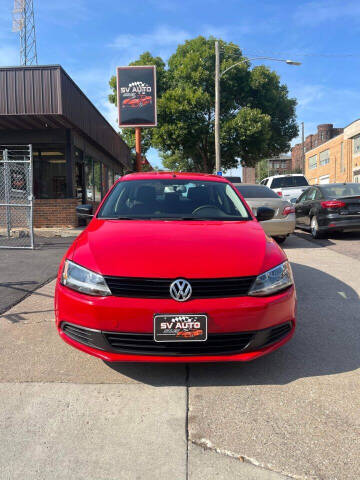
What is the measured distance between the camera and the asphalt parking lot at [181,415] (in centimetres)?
199

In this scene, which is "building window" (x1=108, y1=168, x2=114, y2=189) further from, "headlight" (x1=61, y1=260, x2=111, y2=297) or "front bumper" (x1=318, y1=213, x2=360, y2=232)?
"headlight" (x1=61, y1=260, x2=111, y2=297)

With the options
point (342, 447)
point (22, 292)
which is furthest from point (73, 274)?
point (22, 292)

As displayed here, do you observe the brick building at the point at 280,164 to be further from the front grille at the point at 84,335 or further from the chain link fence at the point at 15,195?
the front grille at the point at 84,335

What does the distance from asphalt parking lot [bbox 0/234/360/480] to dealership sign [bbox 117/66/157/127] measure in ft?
45.0

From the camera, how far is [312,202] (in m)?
10.7

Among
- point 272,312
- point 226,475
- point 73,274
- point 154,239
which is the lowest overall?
point 226,475

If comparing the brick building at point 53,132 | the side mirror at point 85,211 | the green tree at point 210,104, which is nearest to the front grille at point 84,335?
the side mirror at point 85,211

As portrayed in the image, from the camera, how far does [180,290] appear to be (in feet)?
8.56

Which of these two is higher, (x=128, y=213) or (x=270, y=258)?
(x=128, y=213)

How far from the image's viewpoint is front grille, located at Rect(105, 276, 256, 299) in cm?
263

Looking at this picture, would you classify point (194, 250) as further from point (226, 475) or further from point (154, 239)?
point (226, 475)

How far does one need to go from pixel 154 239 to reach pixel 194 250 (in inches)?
13.6

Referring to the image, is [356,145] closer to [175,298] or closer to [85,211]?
[85,211]

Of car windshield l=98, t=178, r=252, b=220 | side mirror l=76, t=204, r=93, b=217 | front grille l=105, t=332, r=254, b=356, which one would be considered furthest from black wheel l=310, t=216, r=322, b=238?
front grille l=105, t=332, r=254, b=356
